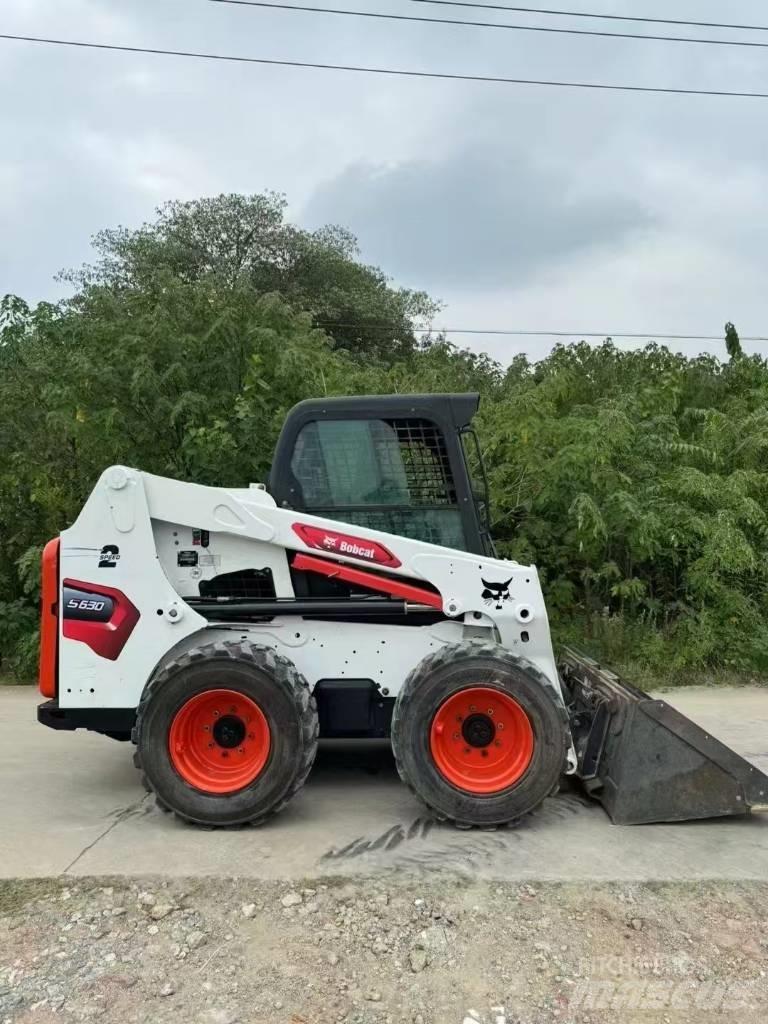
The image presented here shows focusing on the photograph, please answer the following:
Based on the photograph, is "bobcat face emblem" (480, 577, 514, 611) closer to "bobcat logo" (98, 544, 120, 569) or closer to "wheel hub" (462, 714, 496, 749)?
"wheel hub" (462, 714, 496, 749)

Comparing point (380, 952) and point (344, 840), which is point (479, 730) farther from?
point (380, 952)

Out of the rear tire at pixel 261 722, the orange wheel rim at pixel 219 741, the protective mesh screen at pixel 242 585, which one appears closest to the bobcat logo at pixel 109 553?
the protective mesh screen at pixel 242 585

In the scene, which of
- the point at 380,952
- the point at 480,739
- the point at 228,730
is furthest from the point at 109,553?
the point at 380,952

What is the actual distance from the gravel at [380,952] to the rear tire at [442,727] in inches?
25.4

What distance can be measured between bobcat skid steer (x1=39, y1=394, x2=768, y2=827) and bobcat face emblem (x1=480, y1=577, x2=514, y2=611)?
1 centimetres

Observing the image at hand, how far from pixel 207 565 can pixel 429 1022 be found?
2637 mm

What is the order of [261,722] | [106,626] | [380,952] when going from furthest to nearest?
[106,626] → [261,722] → [380,952]

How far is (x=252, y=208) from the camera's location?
96.9ft

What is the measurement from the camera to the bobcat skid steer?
4.22m

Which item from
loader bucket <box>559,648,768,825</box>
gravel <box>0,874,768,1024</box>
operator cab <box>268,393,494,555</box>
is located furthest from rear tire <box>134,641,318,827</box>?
loader bucket <box>559,648,768,825</box>

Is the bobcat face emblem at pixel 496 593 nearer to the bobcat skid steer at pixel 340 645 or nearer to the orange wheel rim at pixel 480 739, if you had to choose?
the bobcat skid steer at pixel 340 645

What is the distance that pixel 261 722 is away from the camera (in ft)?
14.1

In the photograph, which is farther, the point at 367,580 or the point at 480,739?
the point at 367,580

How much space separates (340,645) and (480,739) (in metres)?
0.89
